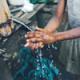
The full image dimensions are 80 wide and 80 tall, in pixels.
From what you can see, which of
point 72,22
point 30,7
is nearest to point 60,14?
point 72,22

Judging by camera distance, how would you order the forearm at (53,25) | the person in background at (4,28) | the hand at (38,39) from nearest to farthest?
the hand at (38,39) → the forearm at (53,25) → the person in background at (4,28)

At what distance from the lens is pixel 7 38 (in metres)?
2.31

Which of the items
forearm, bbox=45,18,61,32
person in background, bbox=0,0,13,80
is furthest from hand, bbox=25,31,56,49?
person in background, bbox=0,0,13,80

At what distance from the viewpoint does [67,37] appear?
1.49 meters

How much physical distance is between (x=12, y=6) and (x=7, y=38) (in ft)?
2.32

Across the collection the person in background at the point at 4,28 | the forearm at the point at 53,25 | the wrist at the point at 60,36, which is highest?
the wrist at the point at 60,36

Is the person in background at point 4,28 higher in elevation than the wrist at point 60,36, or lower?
lower

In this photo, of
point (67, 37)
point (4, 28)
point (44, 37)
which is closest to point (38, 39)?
point (44, 37)

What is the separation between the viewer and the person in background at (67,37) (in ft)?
4.86

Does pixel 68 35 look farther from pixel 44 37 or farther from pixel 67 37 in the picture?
pixel 44 37

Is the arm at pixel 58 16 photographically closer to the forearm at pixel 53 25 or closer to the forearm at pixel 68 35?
the forearm at pixel 53 25

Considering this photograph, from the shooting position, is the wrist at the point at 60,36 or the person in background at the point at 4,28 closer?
the wrist at the point at 60,36

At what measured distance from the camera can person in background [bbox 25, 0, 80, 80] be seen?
1.48 m

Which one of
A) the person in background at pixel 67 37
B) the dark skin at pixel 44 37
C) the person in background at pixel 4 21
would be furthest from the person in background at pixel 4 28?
the dark skin at pixel 44 37
